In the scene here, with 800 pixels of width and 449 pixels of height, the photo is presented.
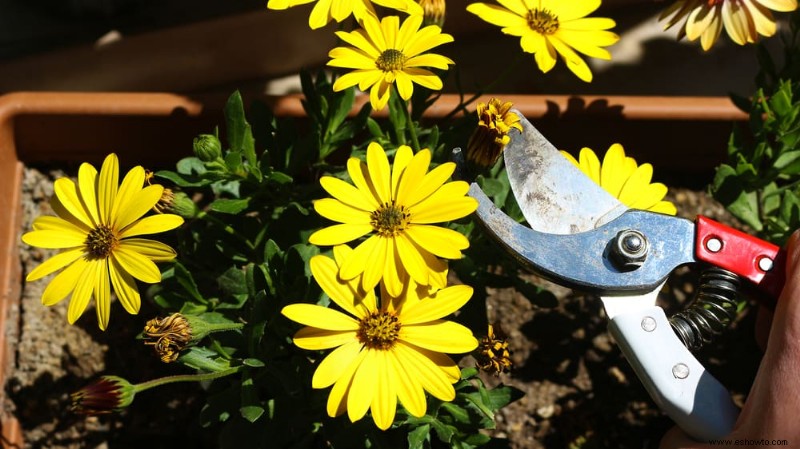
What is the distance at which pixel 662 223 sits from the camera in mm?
1215

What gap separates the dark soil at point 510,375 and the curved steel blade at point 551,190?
0.42 m

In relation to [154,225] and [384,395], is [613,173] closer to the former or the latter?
[384,395]

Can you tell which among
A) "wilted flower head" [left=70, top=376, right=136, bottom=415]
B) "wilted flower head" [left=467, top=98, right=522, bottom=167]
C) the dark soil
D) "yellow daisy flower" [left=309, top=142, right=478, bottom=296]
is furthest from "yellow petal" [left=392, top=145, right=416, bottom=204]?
the dark soil

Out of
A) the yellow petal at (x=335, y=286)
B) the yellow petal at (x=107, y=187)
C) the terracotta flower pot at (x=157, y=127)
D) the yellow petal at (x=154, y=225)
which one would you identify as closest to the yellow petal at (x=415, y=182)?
the yellow petal at (x=335, y=286)

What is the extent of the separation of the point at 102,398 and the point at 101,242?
236mm

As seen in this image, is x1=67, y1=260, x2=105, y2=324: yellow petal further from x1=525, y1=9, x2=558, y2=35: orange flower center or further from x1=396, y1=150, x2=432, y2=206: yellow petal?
x1=525, y1=9, x2=558, y2=35: orange flower center

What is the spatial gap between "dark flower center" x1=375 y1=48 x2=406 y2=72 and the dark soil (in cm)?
66

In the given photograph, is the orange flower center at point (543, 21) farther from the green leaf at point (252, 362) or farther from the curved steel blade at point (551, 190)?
the green leaf at point (252, 362)

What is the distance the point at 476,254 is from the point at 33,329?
100 cm

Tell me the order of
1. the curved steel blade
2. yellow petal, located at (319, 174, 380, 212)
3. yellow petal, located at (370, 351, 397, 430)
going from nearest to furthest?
A: yellow petal, located at (370, 351, 397, 430)
yellow petal, located at (319, 174, 380, 212)
the curved steel blade

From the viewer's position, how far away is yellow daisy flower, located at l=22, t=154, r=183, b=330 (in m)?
1.14

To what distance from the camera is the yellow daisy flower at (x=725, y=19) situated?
Result: 1444 mm

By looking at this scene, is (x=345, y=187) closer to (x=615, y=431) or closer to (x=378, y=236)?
(x=378, y=236)

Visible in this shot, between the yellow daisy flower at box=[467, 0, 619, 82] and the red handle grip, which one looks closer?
the red handle grip
